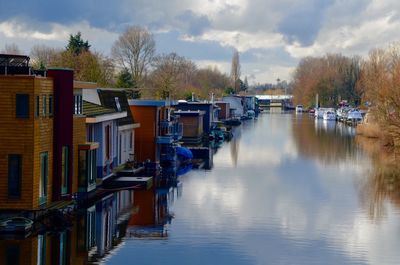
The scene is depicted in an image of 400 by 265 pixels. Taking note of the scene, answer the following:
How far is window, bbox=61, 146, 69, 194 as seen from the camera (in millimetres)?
17953

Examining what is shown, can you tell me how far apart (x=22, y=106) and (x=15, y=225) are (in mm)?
2681

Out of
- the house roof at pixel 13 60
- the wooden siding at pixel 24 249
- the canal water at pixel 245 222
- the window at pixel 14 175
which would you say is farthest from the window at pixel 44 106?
the wooden siding at pixel 24 249

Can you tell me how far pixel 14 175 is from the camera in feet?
53.2

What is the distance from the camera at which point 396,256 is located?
597 inches

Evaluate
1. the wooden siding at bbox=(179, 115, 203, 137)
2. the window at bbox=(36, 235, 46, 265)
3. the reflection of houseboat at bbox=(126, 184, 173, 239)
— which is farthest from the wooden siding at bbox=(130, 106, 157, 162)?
the window at bbox=(36, 235, 46, 265)

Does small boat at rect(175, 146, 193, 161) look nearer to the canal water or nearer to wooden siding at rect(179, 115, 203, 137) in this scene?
the canal water

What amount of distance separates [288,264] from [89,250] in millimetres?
4017

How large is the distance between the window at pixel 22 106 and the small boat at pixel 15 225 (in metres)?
2.29

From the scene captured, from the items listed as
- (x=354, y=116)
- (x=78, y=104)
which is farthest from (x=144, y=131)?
(x=354, y=116)

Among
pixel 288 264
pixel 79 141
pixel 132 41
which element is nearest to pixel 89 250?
pixel 288 264

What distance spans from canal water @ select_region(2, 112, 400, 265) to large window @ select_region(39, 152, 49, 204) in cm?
100

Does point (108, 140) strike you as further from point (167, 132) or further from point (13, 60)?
point (13, 60)

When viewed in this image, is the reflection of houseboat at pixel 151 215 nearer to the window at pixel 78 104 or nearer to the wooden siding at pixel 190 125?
the window at pixel 78 104

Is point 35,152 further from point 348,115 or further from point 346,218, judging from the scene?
point 348,115
